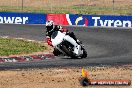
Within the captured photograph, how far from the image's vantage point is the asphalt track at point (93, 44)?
21266 mm

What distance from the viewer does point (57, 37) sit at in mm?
21969

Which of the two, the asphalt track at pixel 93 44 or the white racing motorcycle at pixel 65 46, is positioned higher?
the white racing motorcycle at pixel 65 46

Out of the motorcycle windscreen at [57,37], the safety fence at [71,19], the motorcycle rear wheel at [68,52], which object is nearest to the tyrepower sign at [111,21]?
the safety fence at [71,19]

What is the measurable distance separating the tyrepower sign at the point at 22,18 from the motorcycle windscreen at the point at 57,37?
21233 millimetres

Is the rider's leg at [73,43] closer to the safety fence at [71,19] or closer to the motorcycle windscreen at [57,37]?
the motorcycle windscreen at [57,37]

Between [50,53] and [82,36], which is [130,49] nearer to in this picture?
[50,53]

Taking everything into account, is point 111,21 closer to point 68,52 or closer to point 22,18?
point 22,18

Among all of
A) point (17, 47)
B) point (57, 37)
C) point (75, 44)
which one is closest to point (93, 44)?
point (17, 47)

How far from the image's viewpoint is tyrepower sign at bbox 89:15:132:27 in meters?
40.0

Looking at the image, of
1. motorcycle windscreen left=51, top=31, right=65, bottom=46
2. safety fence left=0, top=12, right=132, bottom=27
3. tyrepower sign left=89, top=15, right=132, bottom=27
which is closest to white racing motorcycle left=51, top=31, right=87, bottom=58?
motorcycle windscreen left=51, top=31, right=65, bottom=46

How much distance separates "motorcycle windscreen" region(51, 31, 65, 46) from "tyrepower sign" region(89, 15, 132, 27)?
60.9 feet

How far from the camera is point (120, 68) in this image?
64.2 feet

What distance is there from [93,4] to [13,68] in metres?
49.7

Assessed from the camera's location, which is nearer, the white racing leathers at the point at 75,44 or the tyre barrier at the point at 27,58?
the white racing leathers at the point at 75,44
